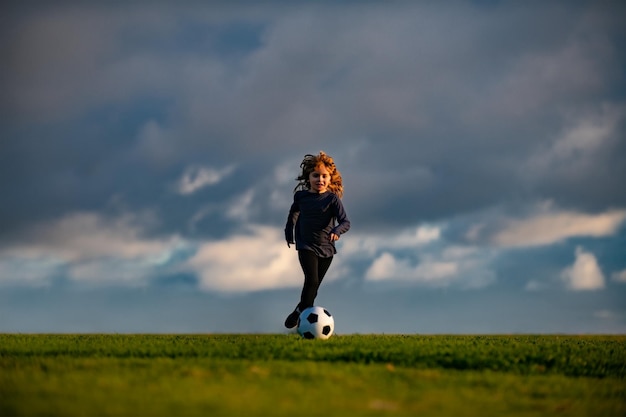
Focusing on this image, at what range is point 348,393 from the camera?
8602 millimetres

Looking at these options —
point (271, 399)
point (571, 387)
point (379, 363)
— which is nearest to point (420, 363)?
point (379, 363)

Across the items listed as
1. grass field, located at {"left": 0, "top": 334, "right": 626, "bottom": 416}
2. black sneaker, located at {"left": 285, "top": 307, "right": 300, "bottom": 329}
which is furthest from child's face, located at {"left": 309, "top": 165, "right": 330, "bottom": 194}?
grass field, located at {"left": 0, "top": 334, "right": 626, "bottom": 416}

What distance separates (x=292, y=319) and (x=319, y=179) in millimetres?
3486

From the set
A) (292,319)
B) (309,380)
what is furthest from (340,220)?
(309,380)

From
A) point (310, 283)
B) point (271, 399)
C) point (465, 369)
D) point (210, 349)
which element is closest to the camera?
point (271, 399)

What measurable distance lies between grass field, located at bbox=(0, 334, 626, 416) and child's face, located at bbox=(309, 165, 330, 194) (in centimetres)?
457

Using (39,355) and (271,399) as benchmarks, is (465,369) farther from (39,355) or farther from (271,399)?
(39,355)

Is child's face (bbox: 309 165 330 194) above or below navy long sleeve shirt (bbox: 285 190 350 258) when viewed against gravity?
above

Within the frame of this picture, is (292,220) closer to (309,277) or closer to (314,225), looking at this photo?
(314,225)

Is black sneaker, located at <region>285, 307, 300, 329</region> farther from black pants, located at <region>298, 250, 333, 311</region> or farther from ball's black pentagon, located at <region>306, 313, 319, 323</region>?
ball's black pentagon, located at <region>306, 313, 319, 323</region>

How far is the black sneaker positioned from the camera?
16625 millimetres

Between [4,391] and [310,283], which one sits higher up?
[310,283]

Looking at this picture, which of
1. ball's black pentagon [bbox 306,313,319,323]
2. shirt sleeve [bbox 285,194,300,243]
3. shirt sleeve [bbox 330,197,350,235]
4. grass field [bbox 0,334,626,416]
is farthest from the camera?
shirt sleeve [bbox 285,194,300,243]

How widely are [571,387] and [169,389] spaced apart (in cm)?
579
